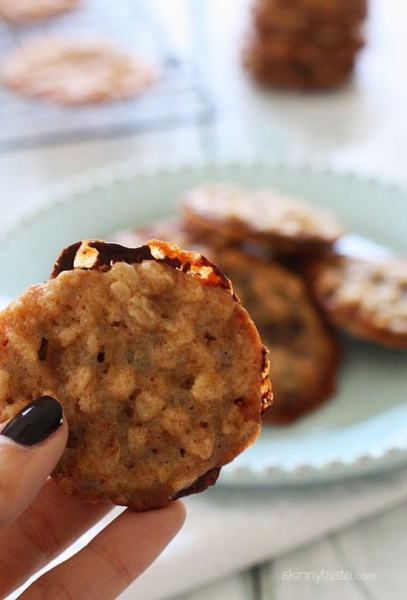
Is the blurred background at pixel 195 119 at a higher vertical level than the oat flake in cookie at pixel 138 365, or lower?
lower

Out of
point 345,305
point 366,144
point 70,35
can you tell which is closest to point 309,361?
point 345,305

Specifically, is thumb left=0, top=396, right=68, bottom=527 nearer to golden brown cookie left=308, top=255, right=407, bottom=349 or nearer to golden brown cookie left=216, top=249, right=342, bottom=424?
golden brown cookie left=216, top=249, right=342, bottom=424

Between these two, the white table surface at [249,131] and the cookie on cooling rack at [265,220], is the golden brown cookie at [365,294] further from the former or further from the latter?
the white table surface at [249,131]

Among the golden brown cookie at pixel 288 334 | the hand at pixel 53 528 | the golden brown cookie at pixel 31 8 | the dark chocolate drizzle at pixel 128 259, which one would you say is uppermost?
the golden brown cookie at pixel 31 8

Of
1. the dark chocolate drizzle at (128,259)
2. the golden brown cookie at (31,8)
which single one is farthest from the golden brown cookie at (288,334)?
the golden brown cookie at (31,8)

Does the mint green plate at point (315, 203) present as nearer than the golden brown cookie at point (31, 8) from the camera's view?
Yes

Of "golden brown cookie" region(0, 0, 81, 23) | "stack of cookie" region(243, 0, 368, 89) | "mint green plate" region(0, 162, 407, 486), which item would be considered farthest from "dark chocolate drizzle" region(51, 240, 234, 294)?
"golden brown cookie" region(0, 0, 81, 23)

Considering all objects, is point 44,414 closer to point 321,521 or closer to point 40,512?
point 40,512
